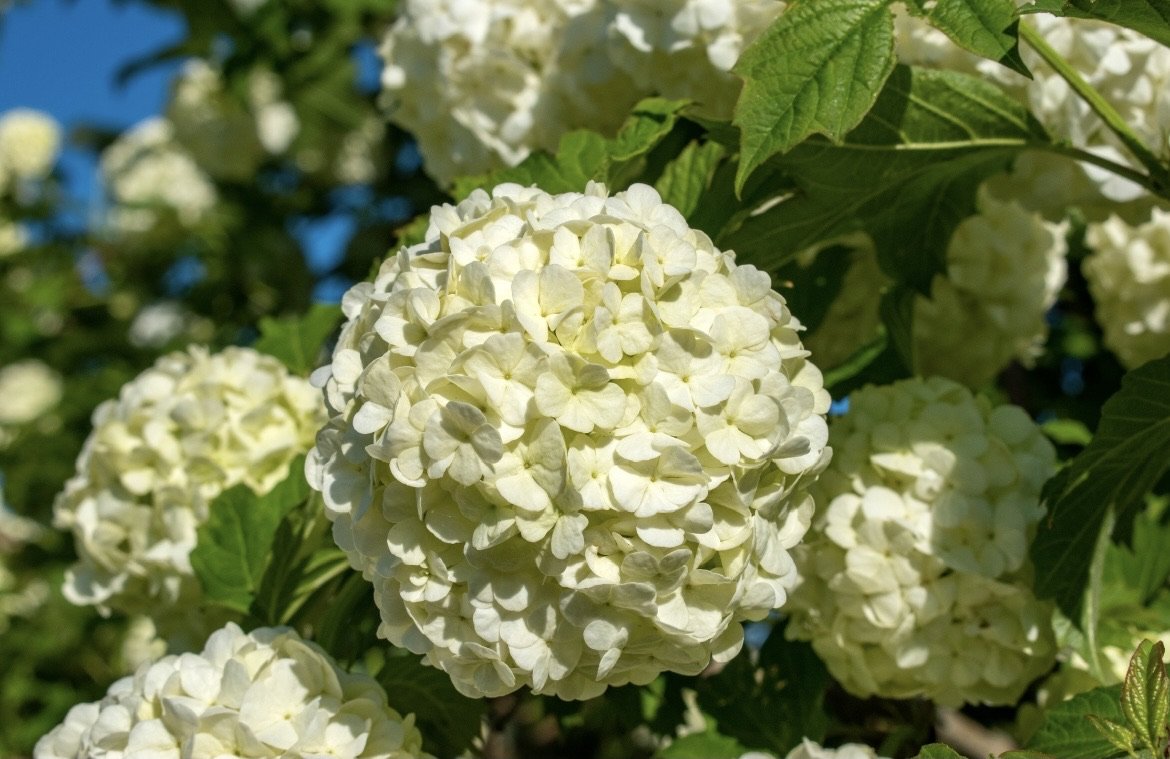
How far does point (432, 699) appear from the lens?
1504mm

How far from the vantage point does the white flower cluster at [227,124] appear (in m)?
4.95

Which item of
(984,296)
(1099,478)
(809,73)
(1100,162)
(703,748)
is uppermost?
(809,73)

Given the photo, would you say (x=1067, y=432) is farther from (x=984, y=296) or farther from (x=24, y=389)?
(x=24, y=389)

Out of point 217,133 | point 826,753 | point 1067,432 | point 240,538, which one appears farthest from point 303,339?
point 217,133

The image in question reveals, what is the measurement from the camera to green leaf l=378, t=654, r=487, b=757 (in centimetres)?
150

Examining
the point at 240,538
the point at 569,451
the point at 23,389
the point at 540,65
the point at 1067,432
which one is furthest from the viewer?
the point at 23,389

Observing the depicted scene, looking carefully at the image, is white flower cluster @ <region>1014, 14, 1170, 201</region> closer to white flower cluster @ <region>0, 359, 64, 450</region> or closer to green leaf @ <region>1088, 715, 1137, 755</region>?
green leaf @ <region>1088, 715, 1137, 755</region>

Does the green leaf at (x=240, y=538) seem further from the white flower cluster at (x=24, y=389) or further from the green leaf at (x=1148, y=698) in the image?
the white flower cluster at (x=24, y=389)

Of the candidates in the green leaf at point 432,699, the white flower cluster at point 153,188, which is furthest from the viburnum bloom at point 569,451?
the white flower cluster at point 153,188

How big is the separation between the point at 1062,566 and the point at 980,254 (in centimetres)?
75

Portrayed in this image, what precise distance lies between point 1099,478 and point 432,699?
85cm

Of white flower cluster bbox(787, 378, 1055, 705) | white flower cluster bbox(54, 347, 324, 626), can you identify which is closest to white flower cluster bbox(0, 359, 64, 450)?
white flower cluster bbox(54, 347, 324, 626)

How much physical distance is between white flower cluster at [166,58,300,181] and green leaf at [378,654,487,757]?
144 inches

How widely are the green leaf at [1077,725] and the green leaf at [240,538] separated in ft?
3.15
